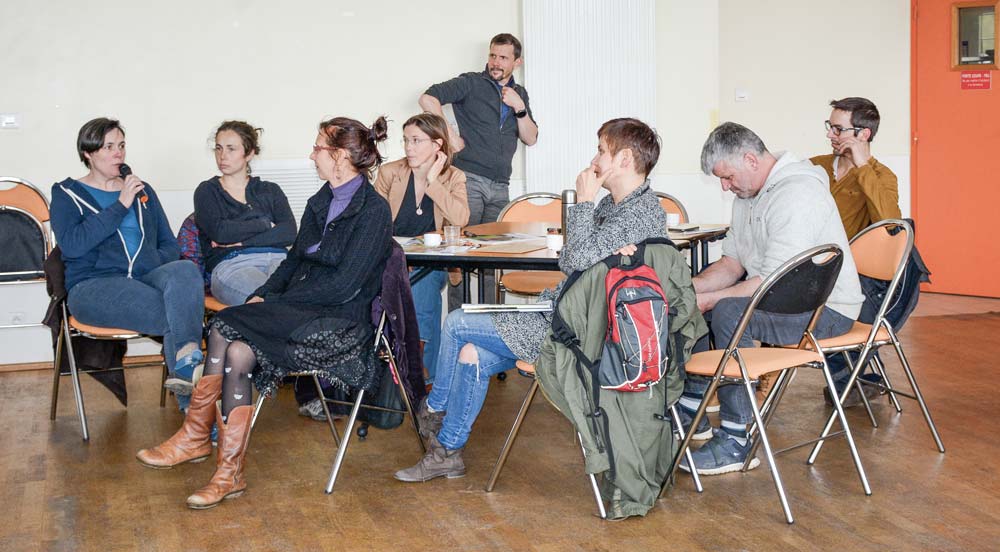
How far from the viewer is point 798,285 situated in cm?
303

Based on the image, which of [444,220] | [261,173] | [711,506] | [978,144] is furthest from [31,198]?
[978,144]

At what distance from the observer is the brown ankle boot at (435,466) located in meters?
3.39

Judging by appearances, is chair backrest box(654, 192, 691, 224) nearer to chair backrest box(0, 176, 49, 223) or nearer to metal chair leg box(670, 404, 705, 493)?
metal chair leg box(670, 404, 705, 493)

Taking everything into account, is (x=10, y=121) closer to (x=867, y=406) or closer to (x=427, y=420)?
(x=427, y=420)

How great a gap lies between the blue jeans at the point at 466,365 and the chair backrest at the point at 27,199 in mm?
3153

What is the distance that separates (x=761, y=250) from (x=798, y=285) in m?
0.64

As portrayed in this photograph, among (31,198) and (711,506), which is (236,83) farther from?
(711,506)

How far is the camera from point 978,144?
7.14 meters

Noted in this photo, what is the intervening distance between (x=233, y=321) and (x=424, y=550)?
1024mm

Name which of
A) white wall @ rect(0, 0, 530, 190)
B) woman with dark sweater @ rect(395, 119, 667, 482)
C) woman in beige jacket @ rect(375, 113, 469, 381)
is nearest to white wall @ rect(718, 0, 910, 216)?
→ white wall @ rect(0, 0, 530, 190)

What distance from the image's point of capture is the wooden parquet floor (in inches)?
113

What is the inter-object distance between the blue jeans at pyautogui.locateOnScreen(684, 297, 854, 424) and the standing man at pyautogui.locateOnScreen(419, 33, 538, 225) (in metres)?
2.47

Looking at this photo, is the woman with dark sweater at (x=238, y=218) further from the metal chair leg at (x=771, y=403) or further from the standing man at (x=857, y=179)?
the standing man at (x=857, y=179)

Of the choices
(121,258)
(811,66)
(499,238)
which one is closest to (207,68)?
(121,258)
